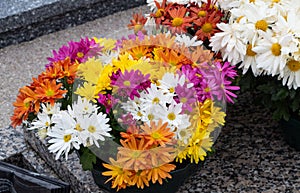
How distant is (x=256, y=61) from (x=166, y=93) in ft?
0.89

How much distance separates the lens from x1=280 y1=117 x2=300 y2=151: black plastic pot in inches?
72.0

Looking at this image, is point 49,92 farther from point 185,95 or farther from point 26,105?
point 185,95

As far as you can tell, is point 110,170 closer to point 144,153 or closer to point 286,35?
point 144,153

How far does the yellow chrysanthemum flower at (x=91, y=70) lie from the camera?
1659mm

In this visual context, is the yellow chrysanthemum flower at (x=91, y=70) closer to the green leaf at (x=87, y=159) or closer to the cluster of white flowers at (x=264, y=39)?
the green leaf at (x=87, y=159)

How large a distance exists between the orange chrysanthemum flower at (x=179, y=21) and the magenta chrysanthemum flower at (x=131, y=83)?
12.0 inches

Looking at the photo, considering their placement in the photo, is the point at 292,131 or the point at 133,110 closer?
the point at 133,110

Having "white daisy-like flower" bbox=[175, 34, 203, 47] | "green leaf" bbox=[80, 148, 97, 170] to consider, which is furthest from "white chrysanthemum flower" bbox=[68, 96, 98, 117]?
"white daisy-like flower" bbox=[175, 34, 203, 47]

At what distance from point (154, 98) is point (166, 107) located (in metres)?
0.04

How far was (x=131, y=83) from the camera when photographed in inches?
62.6

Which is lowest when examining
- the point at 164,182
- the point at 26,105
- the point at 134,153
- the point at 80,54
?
the point at 164,182

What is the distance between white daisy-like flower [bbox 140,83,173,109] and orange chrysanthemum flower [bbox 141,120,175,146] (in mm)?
61

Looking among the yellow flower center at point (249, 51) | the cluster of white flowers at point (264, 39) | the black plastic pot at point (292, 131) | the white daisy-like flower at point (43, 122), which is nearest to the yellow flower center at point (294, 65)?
the cluster of white flowers at point (264, 39)

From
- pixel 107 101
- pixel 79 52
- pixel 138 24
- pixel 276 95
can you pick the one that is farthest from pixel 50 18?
pixel 276 95
